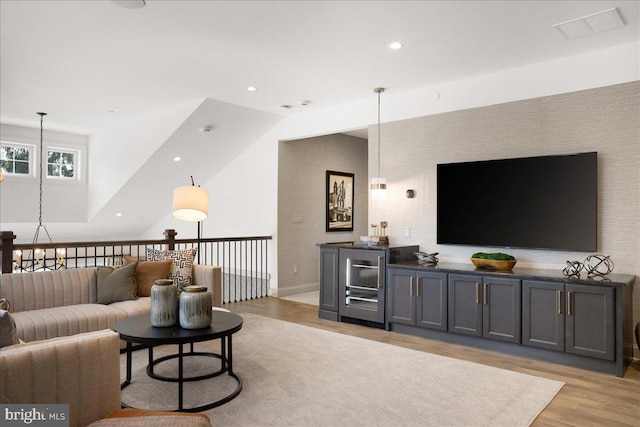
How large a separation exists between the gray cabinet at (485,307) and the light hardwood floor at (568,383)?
205 mm

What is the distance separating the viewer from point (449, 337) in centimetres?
449

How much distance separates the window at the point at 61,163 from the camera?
839cm

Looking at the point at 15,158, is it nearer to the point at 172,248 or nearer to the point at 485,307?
the point at 172,248

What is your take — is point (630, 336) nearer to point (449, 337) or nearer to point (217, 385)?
point (449, 337)

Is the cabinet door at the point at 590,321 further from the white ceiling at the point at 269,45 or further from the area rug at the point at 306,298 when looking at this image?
the area rug at the point at 306,298

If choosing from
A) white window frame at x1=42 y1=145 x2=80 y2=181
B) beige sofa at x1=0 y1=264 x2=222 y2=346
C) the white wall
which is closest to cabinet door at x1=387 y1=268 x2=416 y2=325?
beige sofa at x1=0 y1=264 x2=222 y2=346

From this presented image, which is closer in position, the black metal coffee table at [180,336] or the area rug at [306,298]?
the black metal coffee table at [180,336]

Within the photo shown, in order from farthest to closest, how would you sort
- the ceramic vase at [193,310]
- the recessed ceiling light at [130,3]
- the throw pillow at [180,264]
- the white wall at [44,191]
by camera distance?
the white wall at [44,191] < the throw pillow at [180,264] < the recessed ceiling light at [130,3] < the ceramic vase at [193,310]

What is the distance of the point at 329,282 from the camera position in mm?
5547

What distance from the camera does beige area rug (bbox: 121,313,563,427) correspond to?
2.73 meters

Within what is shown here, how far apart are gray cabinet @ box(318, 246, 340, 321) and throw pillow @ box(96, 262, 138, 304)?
2.33 m

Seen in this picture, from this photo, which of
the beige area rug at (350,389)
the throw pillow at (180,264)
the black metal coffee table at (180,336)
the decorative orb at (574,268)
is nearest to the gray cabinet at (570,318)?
the decorative orb at (574,268)

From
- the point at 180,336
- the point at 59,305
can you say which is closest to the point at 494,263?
the point at 180,336

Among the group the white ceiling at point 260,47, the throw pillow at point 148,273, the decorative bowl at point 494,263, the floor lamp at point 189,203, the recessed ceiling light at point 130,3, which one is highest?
the white ceiling at point 260,47
